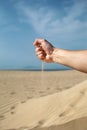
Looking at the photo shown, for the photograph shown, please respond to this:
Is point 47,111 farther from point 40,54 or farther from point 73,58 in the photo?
point 73,58

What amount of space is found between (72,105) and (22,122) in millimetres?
1193

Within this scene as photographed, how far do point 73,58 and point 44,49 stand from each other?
26.3 inches

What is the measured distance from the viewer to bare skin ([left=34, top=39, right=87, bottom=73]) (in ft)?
7.48

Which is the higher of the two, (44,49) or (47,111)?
(44,49)

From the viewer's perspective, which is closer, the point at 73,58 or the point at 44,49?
the point at 73,58

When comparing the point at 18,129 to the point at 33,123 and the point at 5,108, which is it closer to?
the point at 33,123

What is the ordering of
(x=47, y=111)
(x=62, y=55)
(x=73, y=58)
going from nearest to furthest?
(x=73, y=58) < (x=62, y=55) < (x=47, y=111)

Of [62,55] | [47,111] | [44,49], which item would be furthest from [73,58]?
[47,111]

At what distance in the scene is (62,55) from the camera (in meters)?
2.55

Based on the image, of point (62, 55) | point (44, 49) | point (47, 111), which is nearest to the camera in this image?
point (62, 55)

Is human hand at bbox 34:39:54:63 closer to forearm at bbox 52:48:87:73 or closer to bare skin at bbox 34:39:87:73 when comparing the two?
bare skin at bbox 34:39:87:73

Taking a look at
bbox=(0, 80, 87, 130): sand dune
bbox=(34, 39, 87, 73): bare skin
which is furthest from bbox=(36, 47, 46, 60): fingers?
bbox=(0, 80, 87, 130): sand dune

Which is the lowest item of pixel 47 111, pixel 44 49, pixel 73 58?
pixel 47 111

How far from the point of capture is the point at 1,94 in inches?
523
